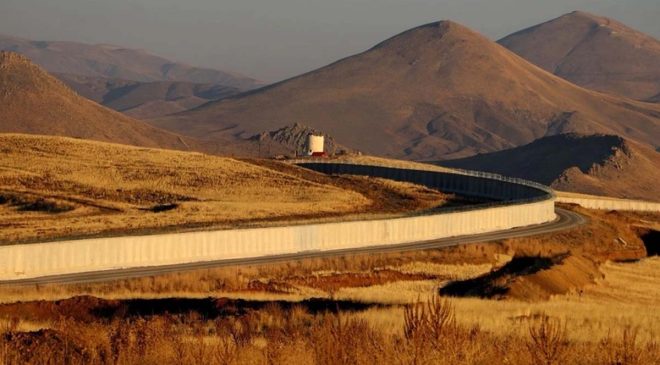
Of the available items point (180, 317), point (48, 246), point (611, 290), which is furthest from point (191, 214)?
point (180, 317)

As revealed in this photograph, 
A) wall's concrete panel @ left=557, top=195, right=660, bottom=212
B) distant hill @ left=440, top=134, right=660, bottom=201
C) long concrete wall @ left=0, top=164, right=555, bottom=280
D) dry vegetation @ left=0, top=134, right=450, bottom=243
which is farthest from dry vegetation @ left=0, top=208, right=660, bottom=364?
distant hill @ left=440, top=134, right=660, bottom=201

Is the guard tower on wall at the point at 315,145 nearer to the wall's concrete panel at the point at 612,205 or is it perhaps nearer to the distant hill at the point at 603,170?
the wall's concrete panel at the point at 612,205

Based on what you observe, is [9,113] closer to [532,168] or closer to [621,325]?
[532,168]

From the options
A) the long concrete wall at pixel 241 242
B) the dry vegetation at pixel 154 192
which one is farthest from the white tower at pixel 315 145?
the long concrete wall at pixel 241 242

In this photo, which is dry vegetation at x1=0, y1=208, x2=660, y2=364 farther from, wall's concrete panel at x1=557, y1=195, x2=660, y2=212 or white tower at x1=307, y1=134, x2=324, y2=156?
white tower at x1=307, y1=134, x2=324, y2=156

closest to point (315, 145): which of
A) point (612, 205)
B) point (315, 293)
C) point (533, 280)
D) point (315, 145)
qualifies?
point (315, 145)

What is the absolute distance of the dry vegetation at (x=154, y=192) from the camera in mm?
65438

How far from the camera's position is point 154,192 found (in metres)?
84.6

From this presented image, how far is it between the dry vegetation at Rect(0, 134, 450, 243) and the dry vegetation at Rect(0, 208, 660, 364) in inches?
677

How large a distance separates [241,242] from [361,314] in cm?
2253

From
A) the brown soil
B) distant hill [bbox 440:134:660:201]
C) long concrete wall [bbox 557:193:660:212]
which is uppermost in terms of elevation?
distant hill [bbox 440:134:660:201]

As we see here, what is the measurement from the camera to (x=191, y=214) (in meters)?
69.8

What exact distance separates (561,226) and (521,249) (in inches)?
488

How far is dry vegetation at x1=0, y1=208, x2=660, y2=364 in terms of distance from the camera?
1909cm
